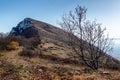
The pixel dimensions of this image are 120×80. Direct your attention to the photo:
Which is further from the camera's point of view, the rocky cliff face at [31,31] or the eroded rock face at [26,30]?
the rocky cliff face at [31,31]

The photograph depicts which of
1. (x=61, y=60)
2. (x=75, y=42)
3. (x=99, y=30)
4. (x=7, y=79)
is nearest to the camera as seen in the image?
(x=7, y=79)

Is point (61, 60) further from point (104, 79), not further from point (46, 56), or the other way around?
point (104, 79)

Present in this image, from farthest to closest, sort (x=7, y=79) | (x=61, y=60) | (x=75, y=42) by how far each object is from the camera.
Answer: (x=61, y=60), (x=75, y=42), (x=7, y=79)

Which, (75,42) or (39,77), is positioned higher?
(75,42)

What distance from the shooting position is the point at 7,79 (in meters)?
13.5

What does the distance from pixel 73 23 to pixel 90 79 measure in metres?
9.19

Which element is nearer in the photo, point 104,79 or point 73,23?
point 104,79

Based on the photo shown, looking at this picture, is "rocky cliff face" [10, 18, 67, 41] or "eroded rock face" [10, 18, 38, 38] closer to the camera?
"eroded rock face" [10, 18, 38, 38]

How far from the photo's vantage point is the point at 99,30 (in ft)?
69.9

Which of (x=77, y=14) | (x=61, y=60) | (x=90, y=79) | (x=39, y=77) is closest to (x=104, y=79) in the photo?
(x=90, y=79)

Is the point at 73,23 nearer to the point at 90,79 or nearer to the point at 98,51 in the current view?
the point at 98,51

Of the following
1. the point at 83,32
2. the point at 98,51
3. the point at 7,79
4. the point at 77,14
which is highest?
the point at 77,14

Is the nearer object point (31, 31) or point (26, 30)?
point (31, 31)

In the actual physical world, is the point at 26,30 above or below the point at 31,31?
above
